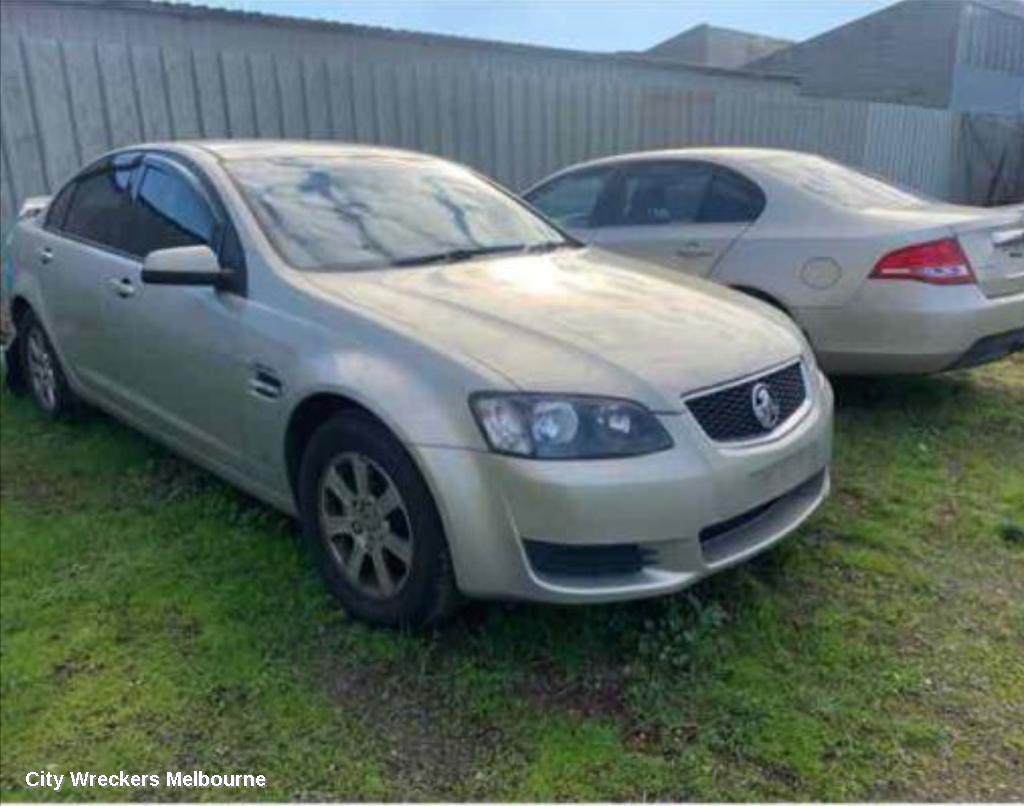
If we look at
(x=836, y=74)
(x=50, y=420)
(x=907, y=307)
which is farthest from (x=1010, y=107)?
(x=50, y=420)

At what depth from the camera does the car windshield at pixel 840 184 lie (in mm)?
4883

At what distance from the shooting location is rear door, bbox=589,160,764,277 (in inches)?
198

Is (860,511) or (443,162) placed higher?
(443,162)

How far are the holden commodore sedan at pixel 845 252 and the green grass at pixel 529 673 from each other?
1.11 meters

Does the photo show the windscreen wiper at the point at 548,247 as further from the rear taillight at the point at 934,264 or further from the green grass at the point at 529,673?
the rear taillight at the point at 934,264

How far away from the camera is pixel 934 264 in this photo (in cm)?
437

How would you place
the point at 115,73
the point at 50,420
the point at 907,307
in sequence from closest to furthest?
the point at 907,307 < the point at 50,420 < the point at 115,73

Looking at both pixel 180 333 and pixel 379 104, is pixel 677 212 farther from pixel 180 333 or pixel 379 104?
pixel 379 104

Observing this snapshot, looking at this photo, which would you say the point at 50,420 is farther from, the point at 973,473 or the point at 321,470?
the point at 973,473

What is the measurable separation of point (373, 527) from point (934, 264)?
10.5 ft

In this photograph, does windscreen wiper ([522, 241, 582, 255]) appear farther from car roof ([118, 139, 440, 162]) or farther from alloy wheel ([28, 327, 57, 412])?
alloy wheel ([28, 327, 57, 412])

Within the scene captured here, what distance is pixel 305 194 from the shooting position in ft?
11.2

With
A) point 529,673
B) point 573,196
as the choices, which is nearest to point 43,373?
point 573,196

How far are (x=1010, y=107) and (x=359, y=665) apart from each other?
1986cm
